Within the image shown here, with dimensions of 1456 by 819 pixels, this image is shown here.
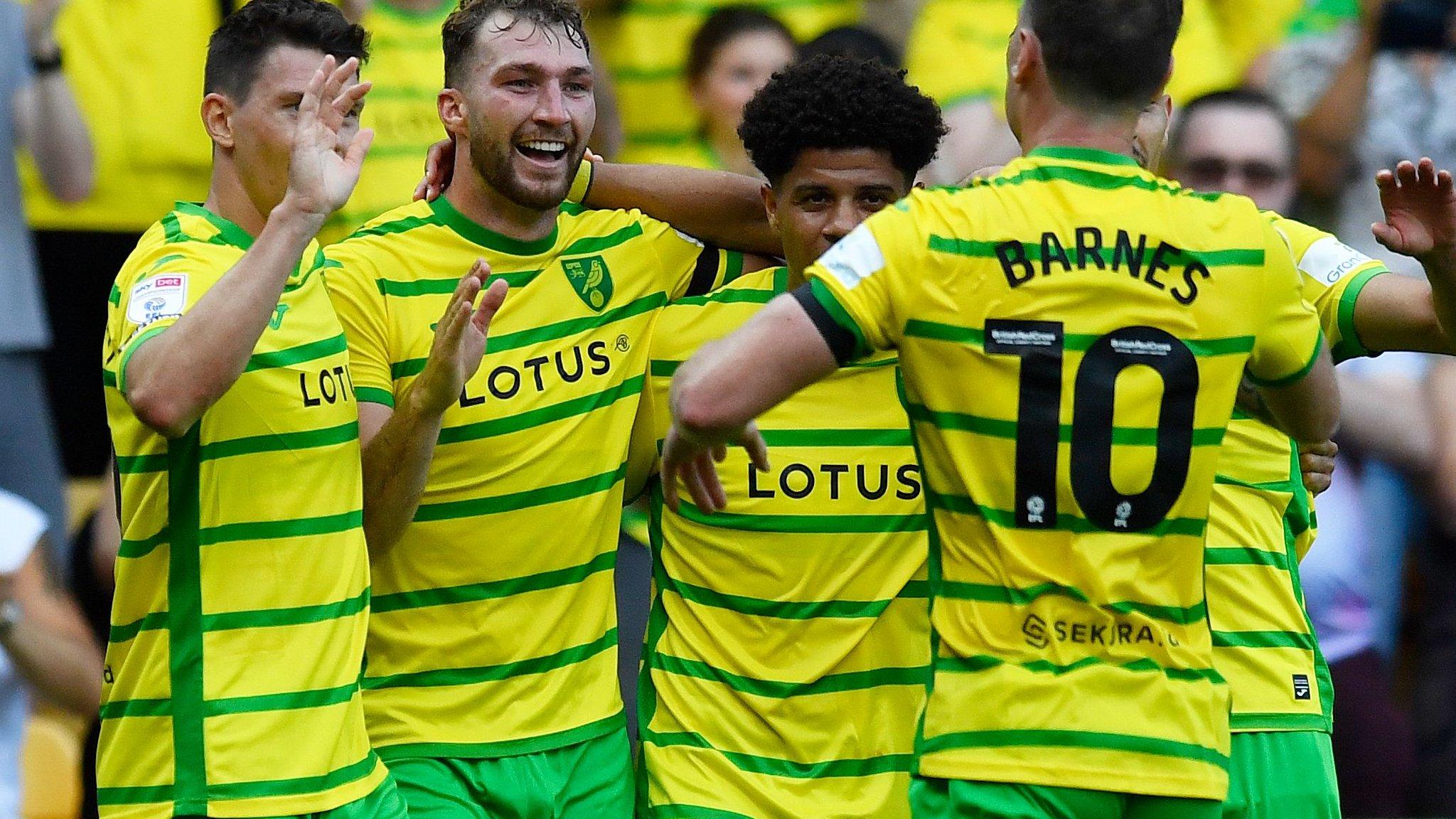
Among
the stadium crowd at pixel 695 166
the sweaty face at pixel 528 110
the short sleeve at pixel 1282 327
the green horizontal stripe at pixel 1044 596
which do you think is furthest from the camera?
the stadium crowd at pixel 695 166

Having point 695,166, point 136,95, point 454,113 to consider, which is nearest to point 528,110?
point 454,113

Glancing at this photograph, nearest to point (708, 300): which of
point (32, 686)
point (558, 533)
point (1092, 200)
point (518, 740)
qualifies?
point (558, 533)

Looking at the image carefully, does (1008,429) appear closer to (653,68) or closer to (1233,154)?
(1233,154)

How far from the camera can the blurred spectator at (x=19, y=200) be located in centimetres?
693

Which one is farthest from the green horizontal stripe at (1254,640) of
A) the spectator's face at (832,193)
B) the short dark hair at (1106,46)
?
the short dark hair at (1106,46)

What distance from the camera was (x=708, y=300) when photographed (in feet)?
17.1

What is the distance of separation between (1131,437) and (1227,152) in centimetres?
369

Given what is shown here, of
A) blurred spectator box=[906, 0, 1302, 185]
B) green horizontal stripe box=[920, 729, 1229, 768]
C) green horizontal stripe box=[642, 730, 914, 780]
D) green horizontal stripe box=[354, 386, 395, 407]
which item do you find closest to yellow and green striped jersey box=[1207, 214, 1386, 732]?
green horizontal stripe box=[642, 730, 914, 780]

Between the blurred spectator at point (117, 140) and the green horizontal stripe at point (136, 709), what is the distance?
3475 mm

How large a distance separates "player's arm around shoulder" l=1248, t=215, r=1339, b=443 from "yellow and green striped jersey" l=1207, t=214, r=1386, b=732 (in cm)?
74

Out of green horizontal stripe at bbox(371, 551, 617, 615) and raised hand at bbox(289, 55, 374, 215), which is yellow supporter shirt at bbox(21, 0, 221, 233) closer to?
green horizontal stripe at bbox(371, 551, 617, 615)

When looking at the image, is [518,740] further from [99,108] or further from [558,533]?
[99,108]

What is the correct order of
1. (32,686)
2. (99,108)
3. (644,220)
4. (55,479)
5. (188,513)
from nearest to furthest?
(188,513), (644,220), (32,686), (55,479), (99,108)

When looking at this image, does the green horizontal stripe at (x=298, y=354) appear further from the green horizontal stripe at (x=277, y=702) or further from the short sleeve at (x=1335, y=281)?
the short sleeve at (x=1335, y=281)
